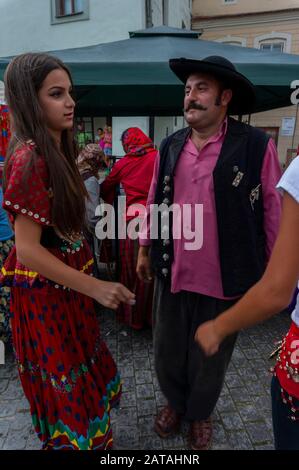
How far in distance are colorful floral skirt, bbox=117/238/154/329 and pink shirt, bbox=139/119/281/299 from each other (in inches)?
49.5

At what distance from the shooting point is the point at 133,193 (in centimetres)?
279

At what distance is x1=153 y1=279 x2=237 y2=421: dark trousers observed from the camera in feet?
5.63

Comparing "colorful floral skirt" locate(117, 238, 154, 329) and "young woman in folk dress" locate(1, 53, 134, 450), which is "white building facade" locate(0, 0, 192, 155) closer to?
"colorful floral skirt" locate(117, 238, 154, 329)

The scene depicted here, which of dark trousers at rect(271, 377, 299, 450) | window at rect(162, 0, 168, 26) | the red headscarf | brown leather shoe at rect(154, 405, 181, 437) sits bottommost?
brown leather shoe at rect(154, 405, 181, 437)

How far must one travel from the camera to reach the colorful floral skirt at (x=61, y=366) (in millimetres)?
1372

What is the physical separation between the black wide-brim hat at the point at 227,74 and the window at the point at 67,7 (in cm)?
876

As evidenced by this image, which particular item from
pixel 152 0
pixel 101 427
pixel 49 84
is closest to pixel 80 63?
pixel 49 84

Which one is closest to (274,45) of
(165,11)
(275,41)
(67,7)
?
(275,41)

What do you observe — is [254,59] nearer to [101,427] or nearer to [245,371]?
[245,371]

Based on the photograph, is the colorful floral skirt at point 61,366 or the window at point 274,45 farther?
the window at point 274,45

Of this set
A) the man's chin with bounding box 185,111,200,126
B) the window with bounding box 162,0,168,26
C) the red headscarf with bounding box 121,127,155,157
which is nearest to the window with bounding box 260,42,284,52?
the window with bounding box 162,0,168,26

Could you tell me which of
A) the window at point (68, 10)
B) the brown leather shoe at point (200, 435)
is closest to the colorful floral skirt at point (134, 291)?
the brown leather shoe at point (200, 435)

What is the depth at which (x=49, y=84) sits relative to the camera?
1.19 meters

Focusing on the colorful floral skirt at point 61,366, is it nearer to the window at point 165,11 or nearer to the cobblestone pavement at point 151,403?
the cobblestone pavement at point 151,403
